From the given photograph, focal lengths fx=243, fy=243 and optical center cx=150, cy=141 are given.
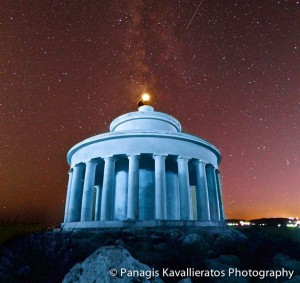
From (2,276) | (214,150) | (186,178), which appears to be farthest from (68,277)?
(214,150)

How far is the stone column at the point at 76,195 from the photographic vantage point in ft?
75.9

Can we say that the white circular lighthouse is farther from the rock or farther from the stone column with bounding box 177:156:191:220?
the rock

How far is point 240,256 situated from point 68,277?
8018 mm

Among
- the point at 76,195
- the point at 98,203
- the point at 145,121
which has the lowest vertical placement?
the point at 76,195

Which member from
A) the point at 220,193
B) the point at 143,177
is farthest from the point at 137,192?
the point at 220,193

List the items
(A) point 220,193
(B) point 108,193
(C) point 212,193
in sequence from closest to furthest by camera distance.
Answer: (B) point 108,193, (C) point 212,193, (A) point 220,193

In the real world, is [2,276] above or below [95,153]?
below

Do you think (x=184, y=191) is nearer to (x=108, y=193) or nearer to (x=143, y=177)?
(x=143, y=177)

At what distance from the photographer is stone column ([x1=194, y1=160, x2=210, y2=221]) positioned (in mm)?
21375

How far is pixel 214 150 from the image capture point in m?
25.4

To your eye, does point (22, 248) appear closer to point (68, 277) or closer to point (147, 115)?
point (68, 277)

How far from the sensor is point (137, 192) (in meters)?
20.0

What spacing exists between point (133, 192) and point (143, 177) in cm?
466

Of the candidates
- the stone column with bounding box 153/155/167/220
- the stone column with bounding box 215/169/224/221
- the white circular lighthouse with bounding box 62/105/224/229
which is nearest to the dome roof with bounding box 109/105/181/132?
the white circular lighthouse with bounding box 62/105/224/229
